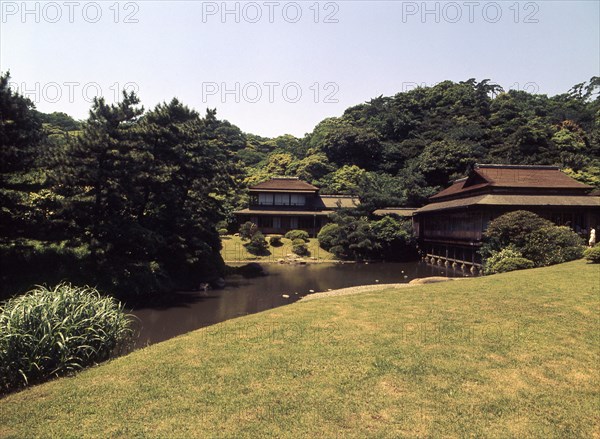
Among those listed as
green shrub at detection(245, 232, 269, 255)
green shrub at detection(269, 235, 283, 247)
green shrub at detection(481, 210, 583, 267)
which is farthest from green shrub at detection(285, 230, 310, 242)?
green shrub at detection(481, 210, 583, 267)

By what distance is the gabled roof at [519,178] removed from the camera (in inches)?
1225

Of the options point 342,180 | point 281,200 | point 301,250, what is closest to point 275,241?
point 301,250

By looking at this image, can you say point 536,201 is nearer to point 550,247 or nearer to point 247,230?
point 550,247

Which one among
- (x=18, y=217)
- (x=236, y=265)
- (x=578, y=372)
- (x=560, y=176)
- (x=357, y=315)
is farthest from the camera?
(x=236, y=265)

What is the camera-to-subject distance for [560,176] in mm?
33125

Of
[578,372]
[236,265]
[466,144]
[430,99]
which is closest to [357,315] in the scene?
[578,372]

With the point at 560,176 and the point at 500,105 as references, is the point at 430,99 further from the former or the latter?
the point at 560,176

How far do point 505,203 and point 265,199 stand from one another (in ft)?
101

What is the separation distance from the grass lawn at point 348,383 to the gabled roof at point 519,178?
21.3 meters

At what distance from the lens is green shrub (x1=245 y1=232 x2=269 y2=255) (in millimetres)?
41375

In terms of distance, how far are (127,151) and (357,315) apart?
51.6ft

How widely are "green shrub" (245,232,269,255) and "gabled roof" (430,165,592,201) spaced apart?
20610 mm

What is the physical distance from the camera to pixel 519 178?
32188 millimetres

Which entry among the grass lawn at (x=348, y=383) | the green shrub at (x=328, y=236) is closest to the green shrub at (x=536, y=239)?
the grass lawn at (x=348, y=383)
